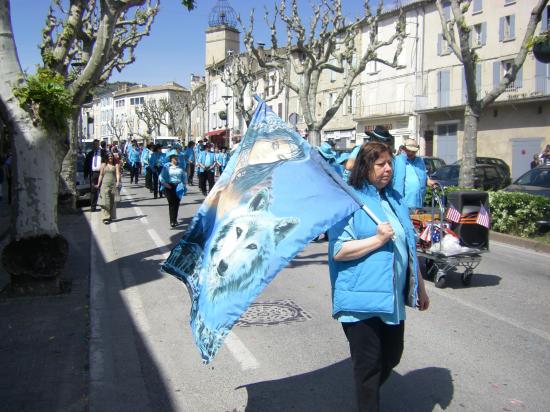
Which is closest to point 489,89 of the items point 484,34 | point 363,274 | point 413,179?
point 484,34

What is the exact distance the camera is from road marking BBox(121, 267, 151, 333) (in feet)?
20.1

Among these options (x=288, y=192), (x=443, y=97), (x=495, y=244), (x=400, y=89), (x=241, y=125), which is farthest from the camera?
(x=241, y=125)

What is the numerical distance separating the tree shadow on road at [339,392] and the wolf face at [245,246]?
1.59 meters

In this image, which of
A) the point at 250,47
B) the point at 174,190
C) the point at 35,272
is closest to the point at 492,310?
the point at 35,272

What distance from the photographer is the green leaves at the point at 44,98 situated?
6.81 metres

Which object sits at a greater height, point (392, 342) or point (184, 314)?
point (392, 342)

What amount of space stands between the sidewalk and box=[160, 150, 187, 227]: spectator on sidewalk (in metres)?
5.08

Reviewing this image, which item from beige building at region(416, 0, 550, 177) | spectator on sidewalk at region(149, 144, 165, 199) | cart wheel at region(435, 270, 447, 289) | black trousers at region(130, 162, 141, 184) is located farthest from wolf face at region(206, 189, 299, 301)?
beige building at region(416, 0, 550, 177)

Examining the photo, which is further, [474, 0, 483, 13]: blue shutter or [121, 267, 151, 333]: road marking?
[474, 0, 483, 13]: blue shutter

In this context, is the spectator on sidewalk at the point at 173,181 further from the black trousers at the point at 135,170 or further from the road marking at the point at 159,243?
the black trousers at the point at 135,170

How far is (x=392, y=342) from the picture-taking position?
11.0 ft

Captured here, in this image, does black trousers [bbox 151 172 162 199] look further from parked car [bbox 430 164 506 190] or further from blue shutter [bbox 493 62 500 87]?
blue shutter [bbox 493 62 500 87]

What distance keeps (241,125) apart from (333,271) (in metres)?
58.5

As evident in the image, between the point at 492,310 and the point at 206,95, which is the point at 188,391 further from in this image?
the point at 206,95
